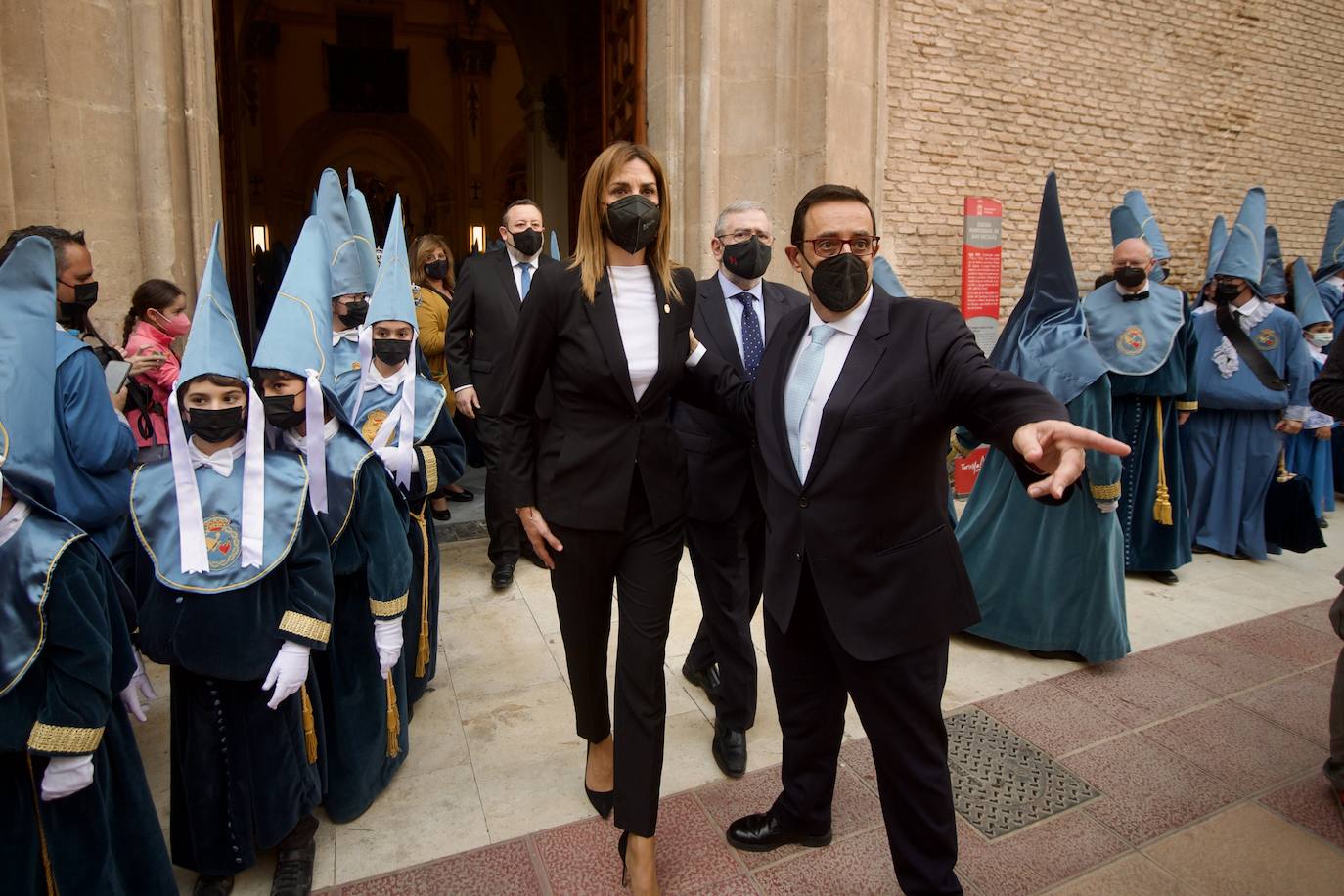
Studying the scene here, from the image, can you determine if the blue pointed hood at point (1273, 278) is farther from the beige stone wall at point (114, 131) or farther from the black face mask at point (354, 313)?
the beige stone wall at point (114, 131)

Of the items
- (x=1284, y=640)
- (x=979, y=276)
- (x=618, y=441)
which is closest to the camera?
(x=618, y=441)

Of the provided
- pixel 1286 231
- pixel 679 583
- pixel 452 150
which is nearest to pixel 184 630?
pixel 679 583

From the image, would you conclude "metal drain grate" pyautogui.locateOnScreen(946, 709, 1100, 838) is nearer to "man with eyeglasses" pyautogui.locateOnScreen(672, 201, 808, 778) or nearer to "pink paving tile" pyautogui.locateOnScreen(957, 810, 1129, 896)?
"pink paving tile" pyautogui.locateOnScreen(957, 810, 1129, 896)

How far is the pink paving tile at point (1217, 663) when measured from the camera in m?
3.78

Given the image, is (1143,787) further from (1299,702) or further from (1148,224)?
(1148,224)

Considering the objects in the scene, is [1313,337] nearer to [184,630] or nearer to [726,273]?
[726,273]

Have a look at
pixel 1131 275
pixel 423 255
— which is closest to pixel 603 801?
pixel 1131 275

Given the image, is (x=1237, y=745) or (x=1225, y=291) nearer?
(x=1237, y=745)

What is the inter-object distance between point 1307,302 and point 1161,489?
2718 millimetres

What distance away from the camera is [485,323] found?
196 inches

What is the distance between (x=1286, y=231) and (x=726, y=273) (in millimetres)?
9782

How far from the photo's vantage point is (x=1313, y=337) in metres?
6.44

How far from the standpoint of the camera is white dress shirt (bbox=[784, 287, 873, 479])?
214cm

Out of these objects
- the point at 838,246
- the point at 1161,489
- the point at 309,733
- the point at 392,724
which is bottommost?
the point at 392,724
